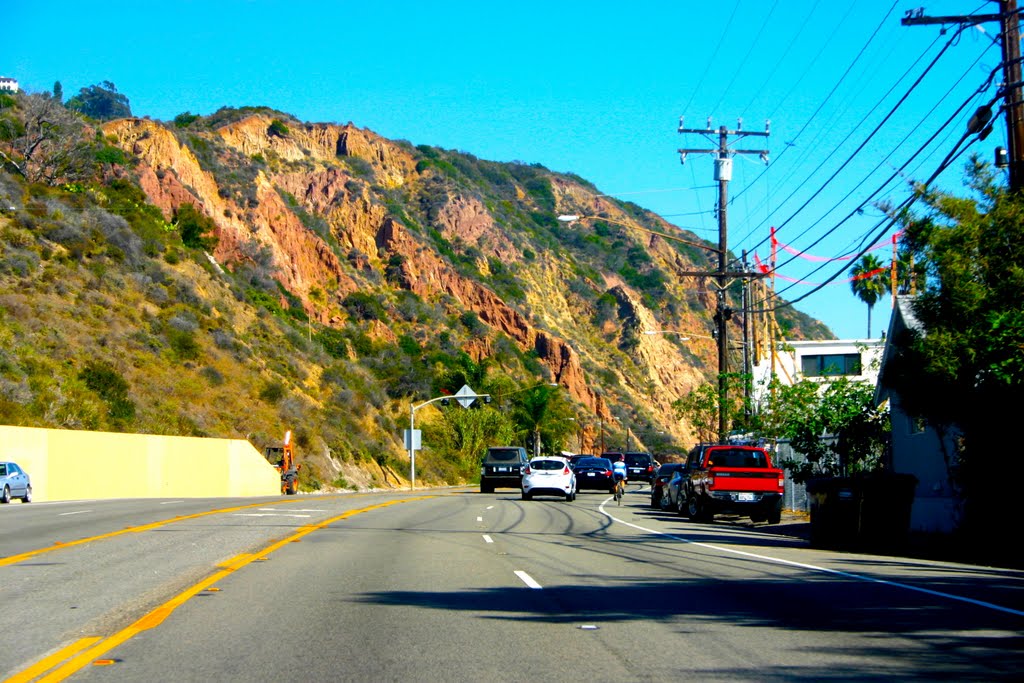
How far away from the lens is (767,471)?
2584cm

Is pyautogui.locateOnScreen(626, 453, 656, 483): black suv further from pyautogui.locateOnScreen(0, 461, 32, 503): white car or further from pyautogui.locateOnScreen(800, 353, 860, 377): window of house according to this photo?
pyautogui.locateOnScreen(0, 461, 32, 503): white car

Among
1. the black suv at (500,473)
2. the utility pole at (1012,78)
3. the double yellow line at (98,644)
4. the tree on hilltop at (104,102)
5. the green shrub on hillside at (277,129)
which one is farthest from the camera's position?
the tree on hilltop at (104,102)

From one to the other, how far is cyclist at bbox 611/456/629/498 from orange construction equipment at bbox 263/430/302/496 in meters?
13.5

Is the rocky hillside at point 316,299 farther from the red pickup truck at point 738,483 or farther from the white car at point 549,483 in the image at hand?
the white car at point 549,483

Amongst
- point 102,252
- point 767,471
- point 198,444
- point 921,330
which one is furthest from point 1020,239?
point 102,252

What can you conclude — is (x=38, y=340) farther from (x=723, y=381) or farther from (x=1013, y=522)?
(x=1013, y=522)

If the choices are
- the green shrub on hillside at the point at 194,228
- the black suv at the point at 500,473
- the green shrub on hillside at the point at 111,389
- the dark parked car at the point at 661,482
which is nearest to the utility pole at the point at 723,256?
the dark parked car at the point at 661,482

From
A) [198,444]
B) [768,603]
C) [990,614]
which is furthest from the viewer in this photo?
[198,444]

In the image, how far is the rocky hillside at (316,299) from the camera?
5053 centimetres

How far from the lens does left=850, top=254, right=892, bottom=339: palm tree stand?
6496 cm

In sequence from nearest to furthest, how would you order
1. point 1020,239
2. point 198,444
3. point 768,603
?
1. point 768,603
2. point 1020,239
3. point 198,444

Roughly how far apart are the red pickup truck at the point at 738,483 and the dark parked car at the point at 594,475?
63.6 ft

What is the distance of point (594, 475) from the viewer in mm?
46156

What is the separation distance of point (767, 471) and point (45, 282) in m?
37.6
